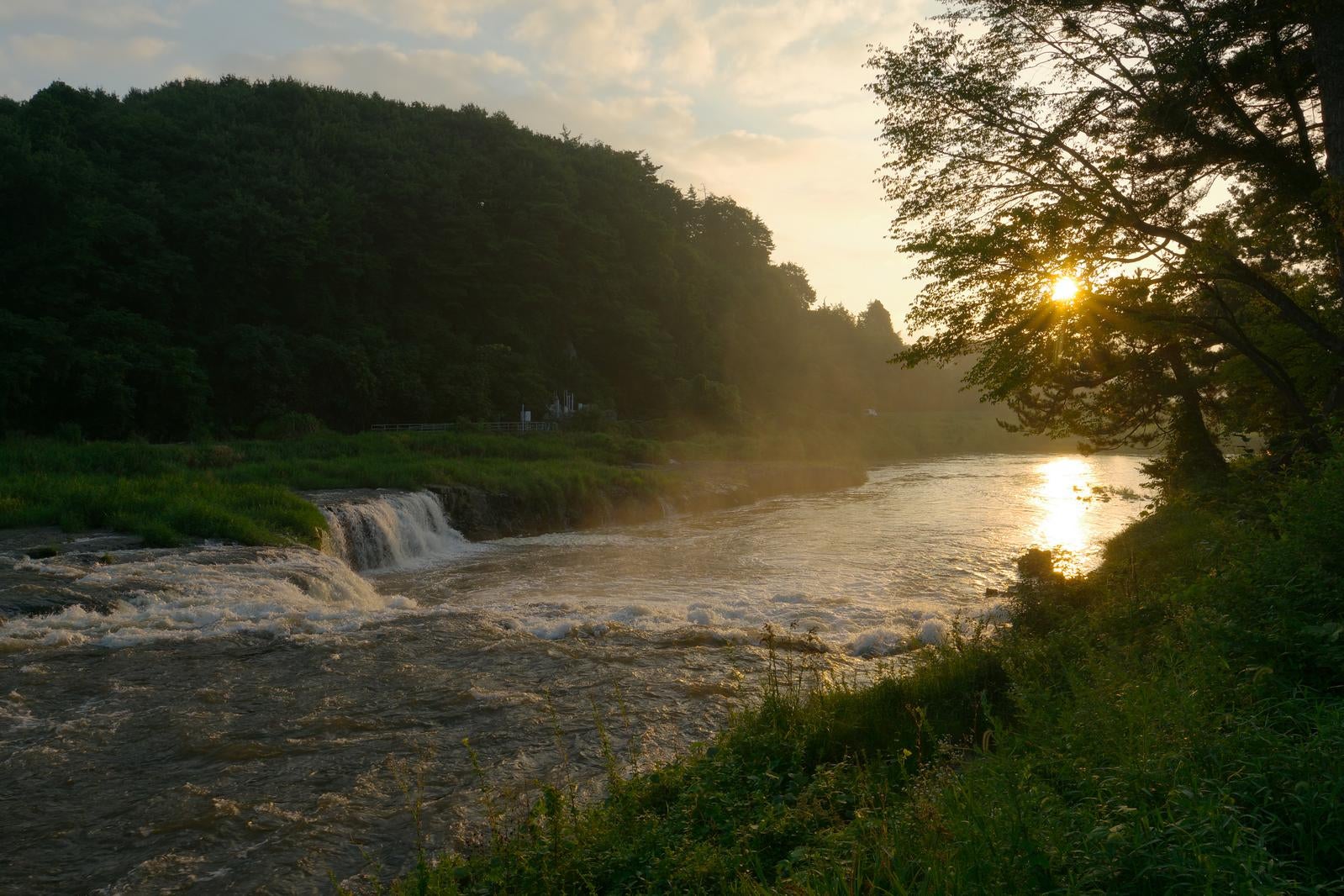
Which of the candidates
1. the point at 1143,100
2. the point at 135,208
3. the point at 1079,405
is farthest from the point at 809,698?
the point at 135,208

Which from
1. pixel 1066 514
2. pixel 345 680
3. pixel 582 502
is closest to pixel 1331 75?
pixel 345 680

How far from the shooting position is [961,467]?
49719 millimetres

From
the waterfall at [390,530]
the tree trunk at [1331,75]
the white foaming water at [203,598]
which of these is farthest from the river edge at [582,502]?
the tree trunk at [1331,75]

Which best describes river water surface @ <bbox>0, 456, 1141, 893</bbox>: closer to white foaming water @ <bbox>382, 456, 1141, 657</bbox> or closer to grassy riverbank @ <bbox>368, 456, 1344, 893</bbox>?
white foaming water @ <bbox>382, 456, 1141, 657</bbox>

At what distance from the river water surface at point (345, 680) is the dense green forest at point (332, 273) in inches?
727

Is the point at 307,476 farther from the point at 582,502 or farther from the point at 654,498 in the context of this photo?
the point at 654,498

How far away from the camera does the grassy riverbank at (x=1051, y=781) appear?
3.48 meters

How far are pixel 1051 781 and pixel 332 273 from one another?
46770mm

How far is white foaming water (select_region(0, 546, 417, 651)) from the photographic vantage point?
35.4 ft

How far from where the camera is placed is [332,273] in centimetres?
4584

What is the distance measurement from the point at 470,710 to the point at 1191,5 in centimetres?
1299

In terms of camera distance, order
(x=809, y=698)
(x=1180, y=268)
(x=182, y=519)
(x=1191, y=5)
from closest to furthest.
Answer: (x=809, y=698), (x=1180, y=268), (x=1191, y=5), (x=182, y=519)

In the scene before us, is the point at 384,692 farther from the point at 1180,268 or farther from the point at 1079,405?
the point at 1079,405

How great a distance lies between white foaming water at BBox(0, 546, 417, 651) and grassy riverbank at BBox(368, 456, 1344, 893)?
267 inches
